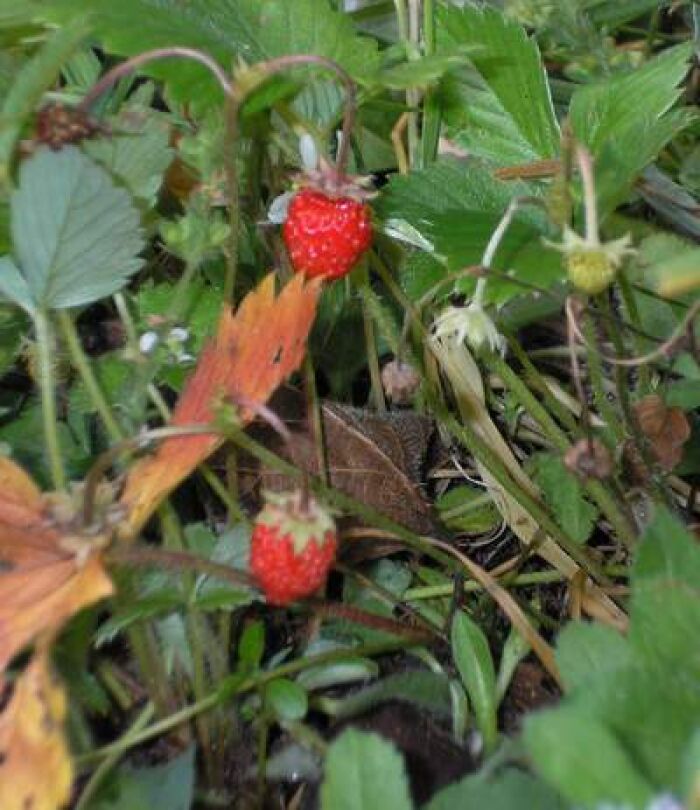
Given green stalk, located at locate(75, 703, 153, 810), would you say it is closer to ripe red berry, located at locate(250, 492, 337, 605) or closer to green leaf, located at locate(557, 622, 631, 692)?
ripe red berry, located at locate(250, 492, 337, 605)

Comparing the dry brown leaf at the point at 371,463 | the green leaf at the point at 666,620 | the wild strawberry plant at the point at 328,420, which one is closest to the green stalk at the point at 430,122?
the wild strawberry plant at the point at 328,420

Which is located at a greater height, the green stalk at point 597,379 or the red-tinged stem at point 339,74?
the red-tinged stem at point 339,74

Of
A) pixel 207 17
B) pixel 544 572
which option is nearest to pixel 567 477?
pixel 544 572

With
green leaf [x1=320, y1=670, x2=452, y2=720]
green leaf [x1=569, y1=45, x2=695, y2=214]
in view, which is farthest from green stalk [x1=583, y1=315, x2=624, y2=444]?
green leaf [x1=320, y1=670, x2=452, y2=720]

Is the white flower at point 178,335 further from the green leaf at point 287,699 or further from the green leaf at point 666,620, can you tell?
the green leaf at point 666,620

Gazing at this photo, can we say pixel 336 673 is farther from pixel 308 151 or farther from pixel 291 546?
pixel 308 151

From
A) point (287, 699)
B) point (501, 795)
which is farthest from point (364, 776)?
point (287, 699)
